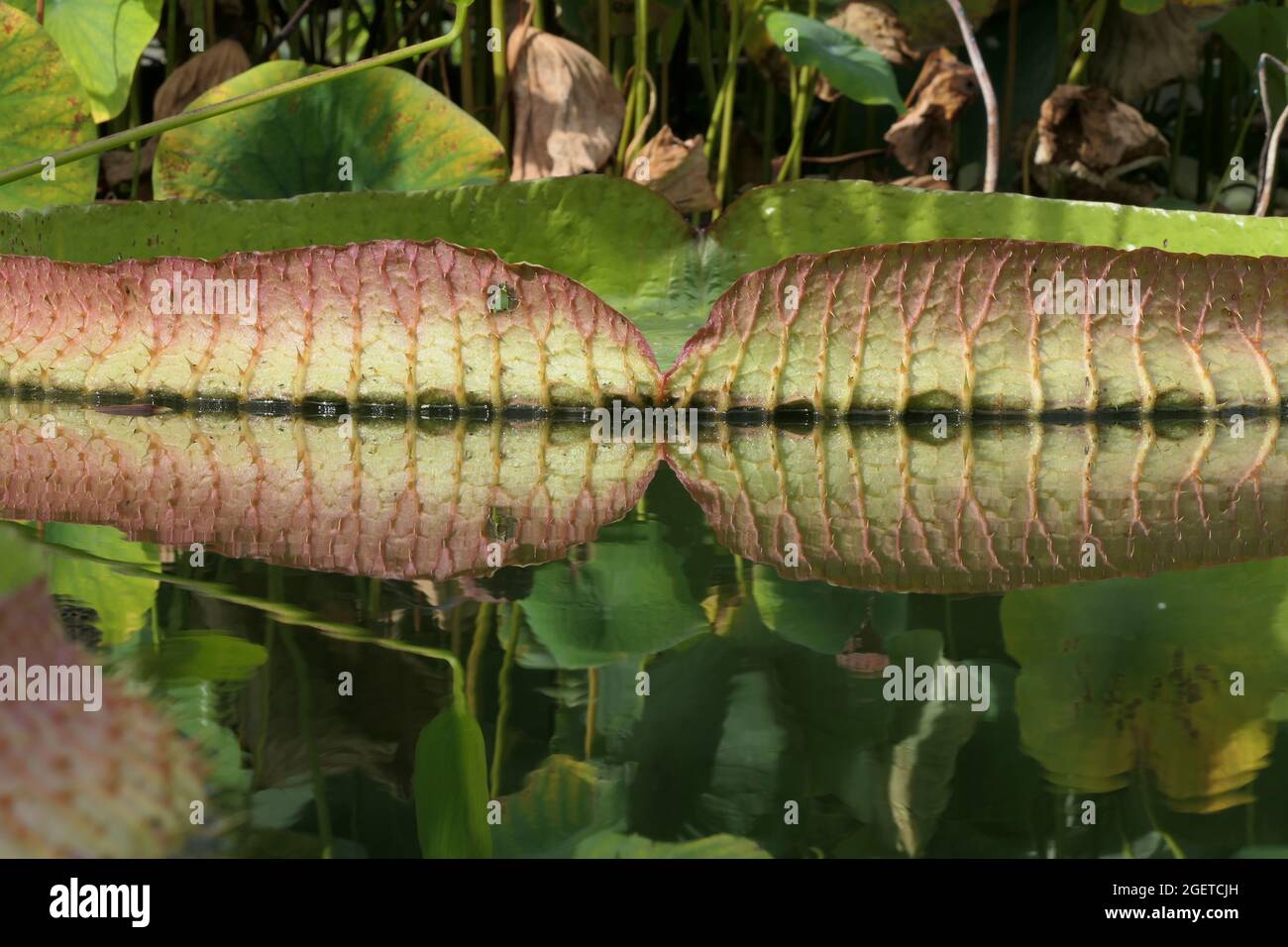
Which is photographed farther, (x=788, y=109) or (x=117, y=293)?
(x=788, y=109)

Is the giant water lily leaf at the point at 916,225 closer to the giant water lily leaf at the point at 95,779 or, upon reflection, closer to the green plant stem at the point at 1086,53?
the green plant stem at the point at 1086,53

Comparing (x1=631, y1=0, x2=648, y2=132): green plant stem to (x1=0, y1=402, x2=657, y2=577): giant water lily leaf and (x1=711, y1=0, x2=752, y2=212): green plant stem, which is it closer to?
(x1=711, y1=0, x2=752, y2=212): green plant stem

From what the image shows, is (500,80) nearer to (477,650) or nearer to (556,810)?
(477,650)

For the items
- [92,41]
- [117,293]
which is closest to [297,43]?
[92,41]

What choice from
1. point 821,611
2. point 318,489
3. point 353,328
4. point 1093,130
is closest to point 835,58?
point 1093,130

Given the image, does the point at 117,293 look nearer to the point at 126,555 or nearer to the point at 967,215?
the point at 126,555
